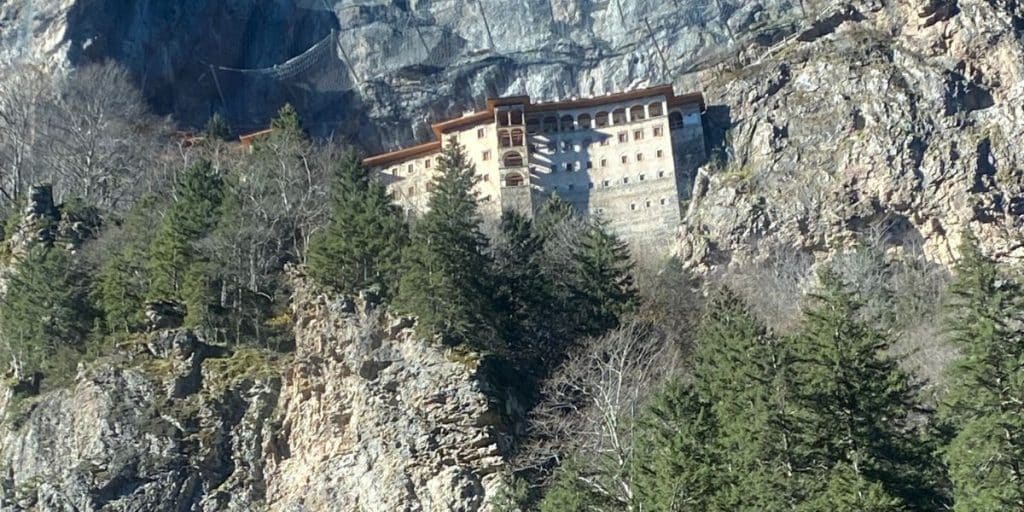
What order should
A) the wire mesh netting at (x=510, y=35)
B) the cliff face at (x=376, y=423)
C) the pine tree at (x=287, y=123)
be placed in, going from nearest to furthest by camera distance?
the cliff face at (x=376, y=423) → the pine tree at (x=287, y=123) → the wire mesh netting at (x=510, y=35)

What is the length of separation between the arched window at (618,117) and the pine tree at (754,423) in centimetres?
4140

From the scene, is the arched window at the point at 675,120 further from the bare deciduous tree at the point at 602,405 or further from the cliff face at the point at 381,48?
the bare deciduous tree at the point at 602,405

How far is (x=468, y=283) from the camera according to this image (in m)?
32.8

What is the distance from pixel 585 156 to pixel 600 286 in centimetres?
3165

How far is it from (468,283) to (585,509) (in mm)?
9170

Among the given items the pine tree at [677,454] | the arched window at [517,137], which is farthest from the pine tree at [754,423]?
the arched window at [517,137]

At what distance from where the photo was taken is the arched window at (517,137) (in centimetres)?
6556

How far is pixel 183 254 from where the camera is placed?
37.0 meters

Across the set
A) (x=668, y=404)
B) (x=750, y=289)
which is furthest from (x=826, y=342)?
(x=750, y=289)

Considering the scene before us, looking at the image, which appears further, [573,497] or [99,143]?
[99,143]

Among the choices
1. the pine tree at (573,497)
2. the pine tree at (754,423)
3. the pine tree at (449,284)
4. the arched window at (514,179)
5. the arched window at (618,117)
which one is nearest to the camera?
the pine tree at (754,423)

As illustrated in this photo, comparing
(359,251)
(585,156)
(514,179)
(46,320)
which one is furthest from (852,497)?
(585,156)

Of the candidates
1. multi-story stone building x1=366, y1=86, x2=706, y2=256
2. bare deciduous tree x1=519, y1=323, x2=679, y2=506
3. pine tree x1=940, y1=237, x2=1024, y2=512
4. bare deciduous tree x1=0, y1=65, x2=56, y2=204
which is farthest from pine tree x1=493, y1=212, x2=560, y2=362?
multi-story stone building x1=366, y1=86, x2=706, y2=256

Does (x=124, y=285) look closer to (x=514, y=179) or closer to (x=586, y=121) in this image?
(x=514, y=179)
